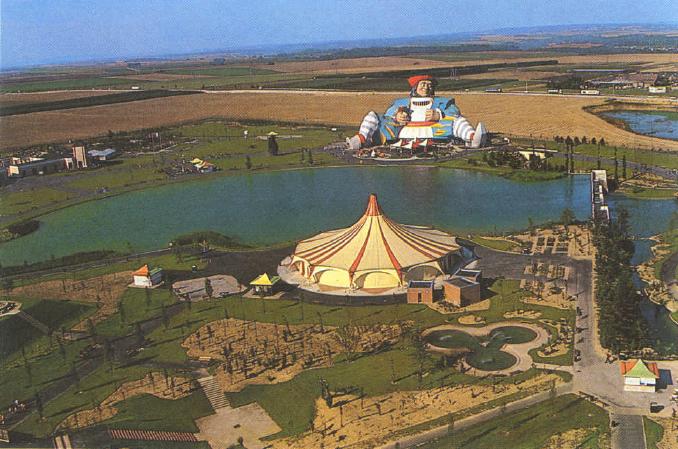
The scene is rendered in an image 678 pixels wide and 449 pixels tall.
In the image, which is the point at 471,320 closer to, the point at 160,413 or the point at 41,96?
the point at 160,413

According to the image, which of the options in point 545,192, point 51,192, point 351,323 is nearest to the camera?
point 351,323

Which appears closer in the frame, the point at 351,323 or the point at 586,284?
the point at 351,323

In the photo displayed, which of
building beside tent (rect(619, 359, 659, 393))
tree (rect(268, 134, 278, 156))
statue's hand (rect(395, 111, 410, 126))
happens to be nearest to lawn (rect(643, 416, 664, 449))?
building beside tent (rect(619, 359, 659, 393))

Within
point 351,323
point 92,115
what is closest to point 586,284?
point 351,323

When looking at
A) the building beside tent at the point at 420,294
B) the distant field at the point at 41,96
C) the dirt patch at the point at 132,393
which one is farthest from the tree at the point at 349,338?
the distant field at the point at 41,96

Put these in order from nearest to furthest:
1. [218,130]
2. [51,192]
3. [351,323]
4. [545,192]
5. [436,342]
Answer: [436,342], [351,323], [545,192], [51,192], [218,130]

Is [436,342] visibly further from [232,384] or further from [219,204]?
[219,204]

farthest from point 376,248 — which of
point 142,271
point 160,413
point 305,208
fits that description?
point 305,208
